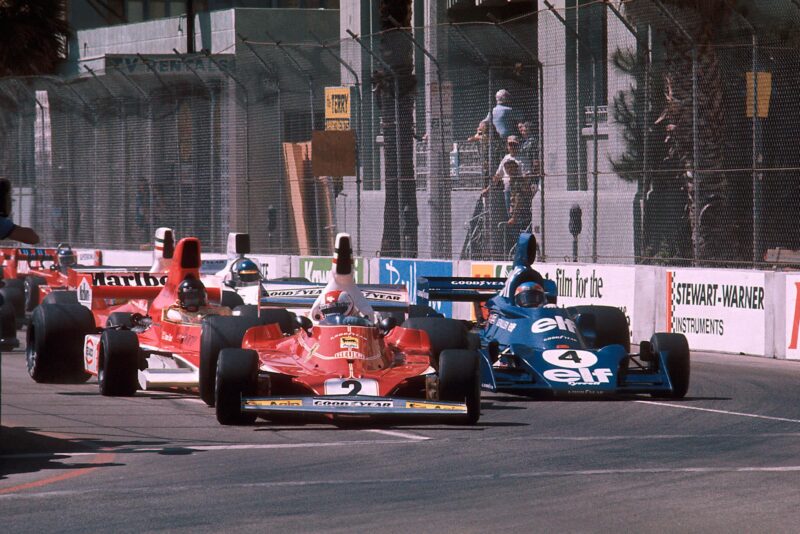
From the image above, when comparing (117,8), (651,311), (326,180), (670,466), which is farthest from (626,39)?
(117,8)

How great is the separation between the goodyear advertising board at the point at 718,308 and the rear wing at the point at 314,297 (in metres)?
4.56

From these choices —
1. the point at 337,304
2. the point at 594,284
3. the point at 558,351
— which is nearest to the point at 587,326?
the point at 558,351

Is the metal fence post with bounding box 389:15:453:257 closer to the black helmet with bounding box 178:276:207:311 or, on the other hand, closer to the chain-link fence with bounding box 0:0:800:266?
the chain-link fence with bounding box 0:0:800:266

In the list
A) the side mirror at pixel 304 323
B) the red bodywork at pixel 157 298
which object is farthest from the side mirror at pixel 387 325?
the red bodywork at pixel 157 298

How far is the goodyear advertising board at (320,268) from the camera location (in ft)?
86.1

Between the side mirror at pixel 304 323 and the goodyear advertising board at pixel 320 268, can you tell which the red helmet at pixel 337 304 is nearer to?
the side mirror at pixel 304 323

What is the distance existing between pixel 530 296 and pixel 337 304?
268 cm

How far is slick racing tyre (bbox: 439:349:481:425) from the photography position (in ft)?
40.3

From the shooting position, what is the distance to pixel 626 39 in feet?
71.3

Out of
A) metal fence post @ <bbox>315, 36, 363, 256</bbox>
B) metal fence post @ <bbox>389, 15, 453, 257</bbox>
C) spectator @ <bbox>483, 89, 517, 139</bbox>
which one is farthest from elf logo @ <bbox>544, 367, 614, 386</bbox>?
metal fence post @ <bbox>315, 36, 363, 256</bbox>

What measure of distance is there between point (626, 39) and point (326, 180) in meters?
7.34

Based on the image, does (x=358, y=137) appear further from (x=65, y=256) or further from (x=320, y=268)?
(x=65, y=256)

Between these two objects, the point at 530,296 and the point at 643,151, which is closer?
the point at 530,296

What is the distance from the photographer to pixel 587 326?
15531 millimetres
